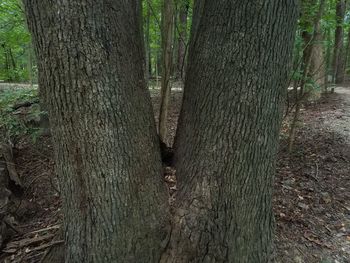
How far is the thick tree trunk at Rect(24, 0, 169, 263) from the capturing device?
1484 mm

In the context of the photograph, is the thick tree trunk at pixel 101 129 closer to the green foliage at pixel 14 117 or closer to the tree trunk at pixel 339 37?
the green foliage at pixel 14 117

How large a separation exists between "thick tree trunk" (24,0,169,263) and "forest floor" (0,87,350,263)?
0.70m

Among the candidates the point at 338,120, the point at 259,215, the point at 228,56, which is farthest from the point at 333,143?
the point at 228,56

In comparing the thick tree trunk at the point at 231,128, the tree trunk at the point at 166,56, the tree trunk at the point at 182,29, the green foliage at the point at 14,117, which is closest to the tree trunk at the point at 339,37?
the tree trunk at the point at 182,29

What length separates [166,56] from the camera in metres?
3.07

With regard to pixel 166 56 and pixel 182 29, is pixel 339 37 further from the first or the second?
pixel 166 56

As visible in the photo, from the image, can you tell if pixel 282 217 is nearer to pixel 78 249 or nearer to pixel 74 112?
pixel 78 249

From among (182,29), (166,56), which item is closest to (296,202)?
(166,56)

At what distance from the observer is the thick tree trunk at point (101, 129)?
1.48m

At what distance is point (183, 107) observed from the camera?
80.2 inches

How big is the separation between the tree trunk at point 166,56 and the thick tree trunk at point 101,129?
1.25m

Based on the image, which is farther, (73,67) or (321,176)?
(321,176)

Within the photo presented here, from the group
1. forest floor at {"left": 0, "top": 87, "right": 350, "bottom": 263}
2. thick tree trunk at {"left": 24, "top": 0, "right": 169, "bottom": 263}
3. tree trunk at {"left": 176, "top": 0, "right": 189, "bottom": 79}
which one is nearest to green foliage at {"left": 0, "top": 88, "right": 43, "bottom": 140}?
forest floor at {"left": 0, "top": 87, "right": 350, "bottom": 263}

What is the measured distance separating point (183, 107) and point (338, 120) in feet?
16.7
